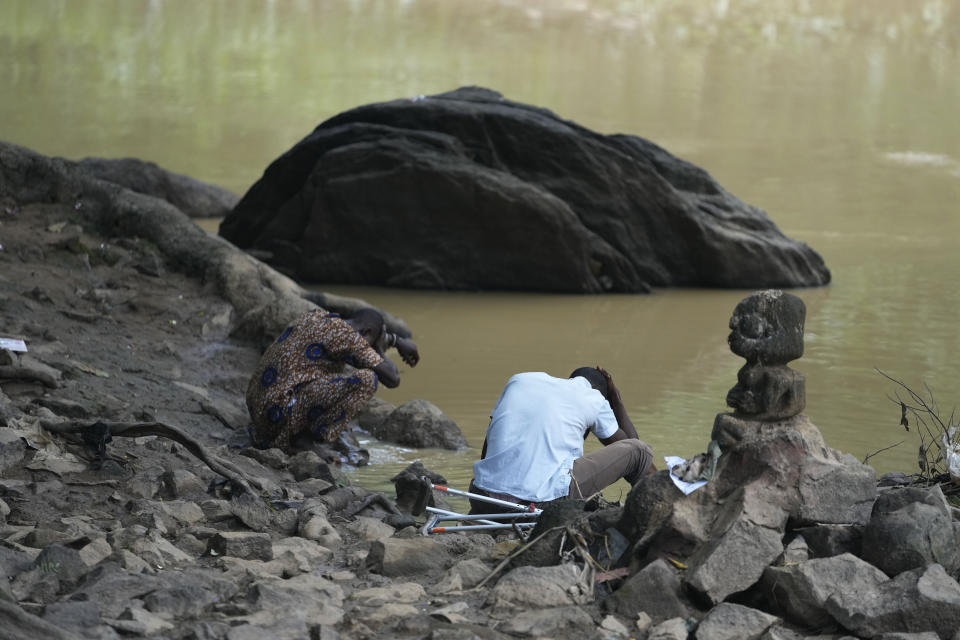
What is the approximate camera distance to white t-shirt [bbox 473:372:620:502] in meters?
4.69

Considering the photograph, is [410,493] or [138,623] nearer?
[138,623]

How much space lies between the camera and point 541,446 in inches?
185

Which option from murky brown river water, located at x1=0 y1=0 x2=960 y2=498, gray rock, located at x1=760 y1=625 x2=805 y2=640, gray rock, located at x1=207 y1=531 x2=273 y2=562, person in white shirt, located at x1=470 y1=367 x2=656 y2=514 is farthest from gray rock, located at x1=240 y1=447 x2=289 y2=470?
murky brown river water, located at x1=0 y1=0 x2=960 y2=498

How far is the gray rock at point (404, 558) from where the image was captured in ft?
13.4

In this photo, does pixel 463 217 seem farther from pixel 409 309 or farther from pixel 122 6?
pixel 122 6

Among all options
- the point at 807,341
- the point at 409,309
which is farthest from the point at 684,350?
the point at 409,309

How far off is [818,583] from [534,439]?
1430 mm

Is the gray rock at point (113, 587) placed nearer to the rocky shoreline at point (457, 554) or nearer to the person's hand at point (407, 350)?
the rocky shoreline at point (457, 554)

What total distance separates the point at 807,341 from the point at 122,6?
27.6 m

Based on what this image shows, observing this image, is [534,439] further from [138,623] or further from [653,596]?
[138,623]

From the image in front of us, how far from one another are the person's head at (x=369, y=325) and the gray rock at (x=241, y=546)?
241cm

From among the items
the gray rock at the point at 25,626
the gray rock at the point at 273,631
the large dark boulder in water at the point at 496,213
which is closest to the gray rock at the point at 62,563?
the gray rock at the point at 25,626

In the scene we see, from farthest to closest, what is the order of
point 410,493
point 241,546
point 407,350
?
1. point 407,350
2. point 410,493
3. point 241,546


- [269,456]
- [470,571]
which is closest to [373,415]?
[269,456]
